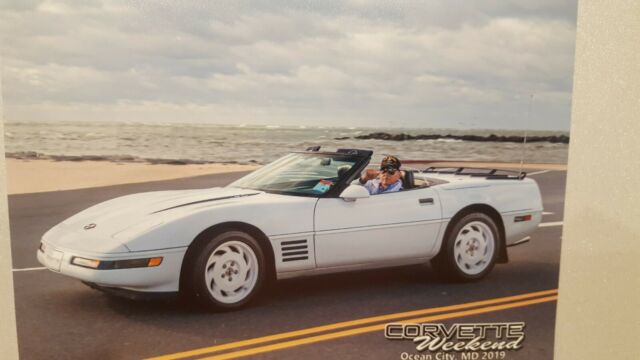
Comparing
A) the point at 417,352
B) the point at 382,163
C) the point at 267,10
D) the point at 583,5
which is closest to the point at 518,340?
the point at 417,352

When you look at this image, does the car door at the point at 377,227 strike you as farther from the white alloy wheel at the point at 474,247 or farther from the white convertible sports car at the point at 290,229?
the white alloy wheel at the point at 474,247

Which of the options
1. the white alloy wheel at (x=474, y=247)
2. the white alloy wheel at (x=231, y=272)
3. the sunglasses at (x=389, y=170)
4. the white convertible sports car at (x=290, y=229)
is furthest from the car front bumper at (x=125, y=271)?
the white alloy wheel at (x=474, y=247)

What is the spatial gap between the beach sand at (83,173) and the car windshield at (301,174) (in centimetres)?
18

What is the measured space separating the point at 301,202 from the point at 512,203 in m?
1.67

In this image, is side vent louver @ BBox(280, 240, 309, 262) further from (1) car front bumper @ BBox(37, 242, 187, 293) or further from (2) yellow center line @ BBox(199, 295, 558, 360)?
(1) car front bumper @ BBox(37, 242, 187, 293)

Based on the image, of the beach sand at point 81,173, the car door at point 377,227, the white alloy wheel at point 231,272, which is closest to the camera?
the beach sand at point 81,173

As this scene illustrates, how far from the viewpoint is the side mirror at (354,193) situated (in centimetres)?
382

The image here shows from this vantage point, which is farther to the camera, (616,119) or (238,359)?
(616,119)

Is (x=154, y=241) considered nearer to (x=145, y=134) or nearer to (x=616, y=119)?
(x=145, y=134)

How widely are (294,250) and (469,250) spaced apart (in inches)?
53.4

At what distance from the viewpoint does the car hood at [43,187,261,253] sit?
336 cm

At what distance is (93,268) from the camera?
330 cm

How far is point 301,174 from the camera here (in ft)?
12.6

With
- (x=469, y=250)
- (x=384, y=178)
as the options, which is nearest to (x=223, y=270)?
(x=384, y=178)
